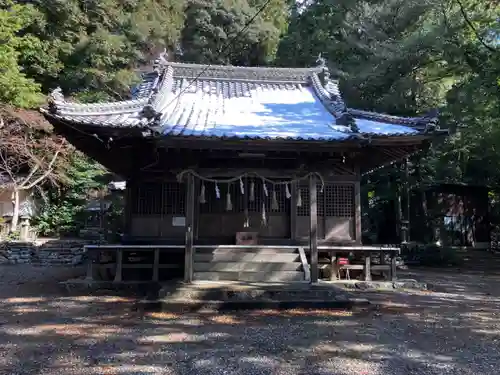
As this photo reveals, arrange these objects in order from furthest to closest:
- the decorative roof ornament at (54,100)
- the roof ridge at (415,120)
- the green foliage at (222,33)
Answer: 1. the green foliage at (222,33)
2. the roof ridge at (415,120)
3. the decorative roof ornament at (54,100)

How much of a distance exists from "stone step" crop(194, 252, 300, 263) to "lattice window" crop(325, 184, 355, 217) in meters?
2.06

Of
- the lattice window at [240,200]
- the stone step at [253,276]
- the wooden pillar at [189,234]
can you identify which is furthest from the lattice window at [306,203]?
the wooden pillar at [189,234]

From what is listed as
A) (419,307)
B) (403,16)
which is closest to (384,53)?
(403,16)

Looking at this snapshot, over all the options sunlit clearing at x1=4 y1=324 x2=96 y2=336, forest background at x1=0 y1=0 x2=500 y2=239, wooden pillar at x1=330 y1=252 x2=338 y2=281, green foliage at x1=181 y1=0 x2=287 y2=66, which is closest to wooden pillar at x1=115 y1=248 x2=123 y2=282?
sunlit clearing at x1=4 y1=324 x2=96 y2=336

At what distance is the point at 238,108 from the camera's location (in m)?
12.3

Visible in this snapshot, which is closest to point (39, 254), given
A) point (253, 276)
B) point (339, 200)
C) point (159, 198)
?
point (159, 198)

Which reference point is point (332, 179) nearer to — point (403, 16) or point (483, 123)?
point (483, 123)

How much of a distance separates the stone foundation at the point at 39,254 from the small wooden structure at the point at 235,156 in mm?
7430

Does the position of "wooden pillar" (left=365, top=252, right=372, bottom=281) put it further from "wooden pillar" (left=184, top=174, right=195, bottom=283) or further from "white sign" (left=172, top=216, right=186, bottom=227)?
"white sign" (left=172, top=216, right=186, bottom=227)

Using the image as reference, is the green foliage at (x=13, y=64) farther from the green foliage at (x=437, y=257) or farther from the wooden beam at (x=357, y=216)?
the green foliage at (x=437, y=257)

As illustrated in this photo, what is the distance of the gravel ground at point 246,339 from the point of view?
5.04 m

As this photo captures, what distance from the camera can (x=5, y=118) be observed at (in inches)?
813

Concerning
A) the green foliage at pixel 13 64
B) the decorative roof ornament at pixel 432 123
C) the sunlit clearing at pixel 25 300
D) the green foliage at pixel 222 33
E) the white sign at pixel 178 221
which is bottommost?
the sunlit clearing at pixel 25 300

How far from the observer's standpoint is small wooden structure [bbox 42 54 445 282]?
30.2 ft
